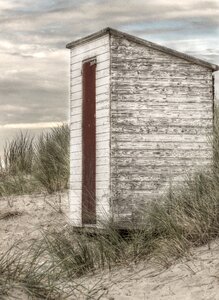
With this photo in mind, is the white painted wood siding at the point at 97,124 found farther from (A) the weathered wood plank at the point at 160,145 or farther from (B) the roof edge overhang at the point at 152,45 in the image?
(A) the weathered wood plank at the point at 160,145

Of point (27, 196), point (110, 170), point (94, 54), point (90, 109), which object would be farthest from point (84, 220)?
point (27, 196)

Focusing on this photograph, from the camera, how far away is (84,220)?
10945 millimetres

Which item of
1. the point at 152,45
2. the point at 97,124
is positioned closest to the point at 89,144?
the point at 97,124

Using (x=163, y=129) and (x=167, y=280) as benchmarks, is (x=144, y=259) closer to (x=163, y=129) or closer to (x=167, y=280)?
(x=167, y=280)

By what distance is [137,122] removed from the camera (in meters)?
10.3

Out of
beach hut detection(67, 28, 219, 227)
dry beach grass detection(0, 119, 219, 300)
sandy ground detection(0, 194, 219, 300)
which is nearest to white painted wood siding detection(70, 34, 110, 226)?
beach hut detection(67, 28, 219, 227)

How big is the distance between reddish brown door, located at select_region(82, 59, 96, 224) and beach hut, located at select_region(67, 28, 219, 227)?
16 mm

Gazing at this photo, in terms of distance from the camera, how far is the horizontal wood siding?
10266mm

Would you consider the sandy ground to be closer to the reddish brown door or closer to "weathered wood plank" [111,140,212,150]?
"weathered wood plank" [111,140,212,150]

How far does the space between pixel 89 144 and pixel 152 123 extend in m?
1.16

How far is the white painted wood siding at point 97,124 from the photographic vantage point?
34.0 feet

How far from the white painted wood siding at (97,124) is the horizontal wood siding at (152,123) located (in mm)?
140

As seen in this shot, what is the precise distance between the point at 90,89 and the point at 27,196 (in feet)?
14.2

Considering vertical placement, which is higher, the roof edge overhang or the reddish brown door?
the roof edge overhang
